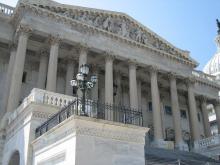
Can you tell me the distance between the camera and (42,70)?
1294 inches

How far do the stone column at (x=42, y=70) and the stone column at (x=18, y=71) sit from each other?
3426 mm

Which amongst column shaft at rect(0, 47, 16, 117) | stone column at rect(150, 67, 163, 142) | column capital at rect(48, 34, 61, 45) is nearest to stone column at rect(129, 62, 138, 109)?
stone column at rect(150, 67, 163, 142)

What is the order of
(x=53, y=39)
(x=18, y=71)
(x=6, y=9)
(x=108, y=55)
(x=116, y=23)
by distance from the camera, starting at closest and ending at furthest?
(x=18, y=71) < (x=53, y=39) < (x=6, y=9) < (x=108, y=55) < (x=116, y=23)

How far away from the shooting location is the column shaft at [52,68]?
96.7ft

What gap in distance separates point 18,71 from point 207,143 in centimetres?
2178

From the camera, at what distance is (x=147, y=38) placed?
40562 millimetres

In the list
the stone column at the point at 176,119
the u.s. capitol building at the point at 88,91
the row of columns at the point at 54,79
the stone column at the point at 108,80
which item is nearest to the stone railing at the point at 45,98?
the u.s. capitol building at the point at 88,91

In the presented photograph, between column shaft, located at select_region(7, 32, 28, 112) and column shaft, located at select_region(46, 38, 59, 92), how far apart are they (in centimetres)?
256

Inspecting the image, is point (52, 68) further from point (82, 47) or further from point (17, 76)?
point (82, 47)

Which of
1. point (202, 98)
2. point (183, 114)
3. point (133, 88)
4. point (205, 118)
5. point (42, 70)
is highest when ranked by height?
point (202, 98)

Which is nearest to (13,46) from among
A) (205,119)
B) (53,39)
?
(53,39)

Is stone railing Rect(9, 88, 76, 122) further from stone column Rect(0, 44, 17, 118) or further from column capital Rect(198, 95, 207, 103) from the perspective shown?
column capital Rect(198, 95, 207, 103)

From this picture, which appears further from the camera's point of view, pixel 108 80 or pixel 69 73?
pixel 69 73

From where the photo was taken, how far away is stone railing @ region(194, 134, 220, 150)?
3441 cm
